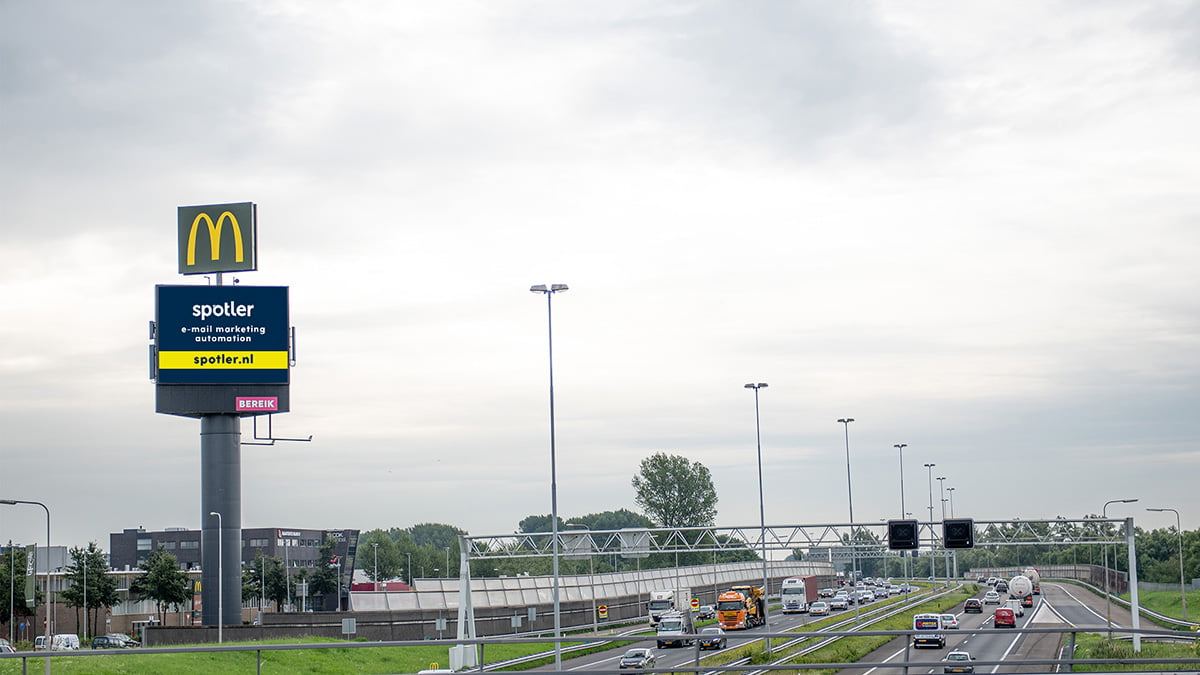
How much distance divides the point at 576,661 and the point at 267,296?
1000 inches

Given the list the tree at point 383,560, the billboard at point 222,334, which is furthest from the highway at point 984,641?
the tree at point 383,560

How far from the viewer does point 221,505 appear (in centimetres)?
6322

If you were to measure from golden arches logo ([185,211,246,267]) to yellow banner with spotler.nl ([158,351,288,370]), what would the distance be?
534 cm

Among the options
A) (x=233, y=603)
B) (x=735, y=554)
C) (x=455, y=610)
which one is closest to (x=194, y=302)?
(x=233, y=603)

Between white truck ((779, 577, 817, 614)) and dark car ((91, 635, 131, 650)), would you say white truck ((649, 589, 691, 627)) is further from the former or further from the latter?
dark car ((91, 635, 131, 650))

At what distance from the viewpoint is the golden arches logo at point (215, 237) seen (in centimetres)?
6328

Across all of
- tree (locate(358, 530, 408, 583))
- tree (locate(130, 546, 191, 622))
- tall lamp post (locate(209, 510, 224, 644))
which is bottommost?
tree (locate(358, 530, 408, 583))

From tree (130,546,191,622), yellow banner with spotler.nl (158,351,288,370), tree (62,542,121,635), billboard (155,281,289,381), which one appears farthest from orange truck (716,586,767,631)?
tree (62,542,121,635)

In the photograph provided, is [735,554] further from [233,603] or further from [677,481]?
[233,603]

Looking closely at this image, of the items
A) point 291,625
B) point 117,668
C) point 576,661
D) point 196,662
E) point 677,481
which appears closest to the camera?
point 117,668

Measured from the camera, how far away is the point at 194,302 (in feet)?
200

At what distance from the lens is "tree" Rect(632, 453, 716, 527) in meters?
165

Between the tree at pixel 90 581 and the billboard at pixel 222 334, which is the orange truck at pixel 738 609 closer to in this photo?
the billboard at pixel 222 334

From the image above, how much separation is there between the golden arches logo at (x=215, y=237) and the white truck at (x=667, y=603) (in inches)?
1519
